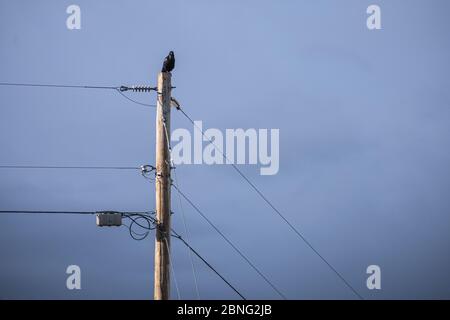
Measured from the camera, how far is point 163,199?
84.0 feet

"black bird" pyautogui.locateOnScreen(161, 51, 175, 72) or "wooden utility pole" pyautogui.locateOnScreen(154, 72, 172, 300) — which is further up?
"black bird" pyautogui.locateOnScreen(161, 51, 175, 72)

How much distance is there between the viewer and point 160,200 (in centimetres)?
2564

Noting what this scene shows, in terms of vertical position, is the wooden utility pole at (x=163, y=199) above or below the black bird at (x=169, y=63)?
below

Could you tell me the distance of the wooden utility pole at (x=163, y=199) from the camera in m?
25.3

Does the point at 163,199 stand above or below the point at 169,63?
below

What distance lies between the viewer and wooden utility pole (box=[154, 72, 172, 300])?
995 inches
